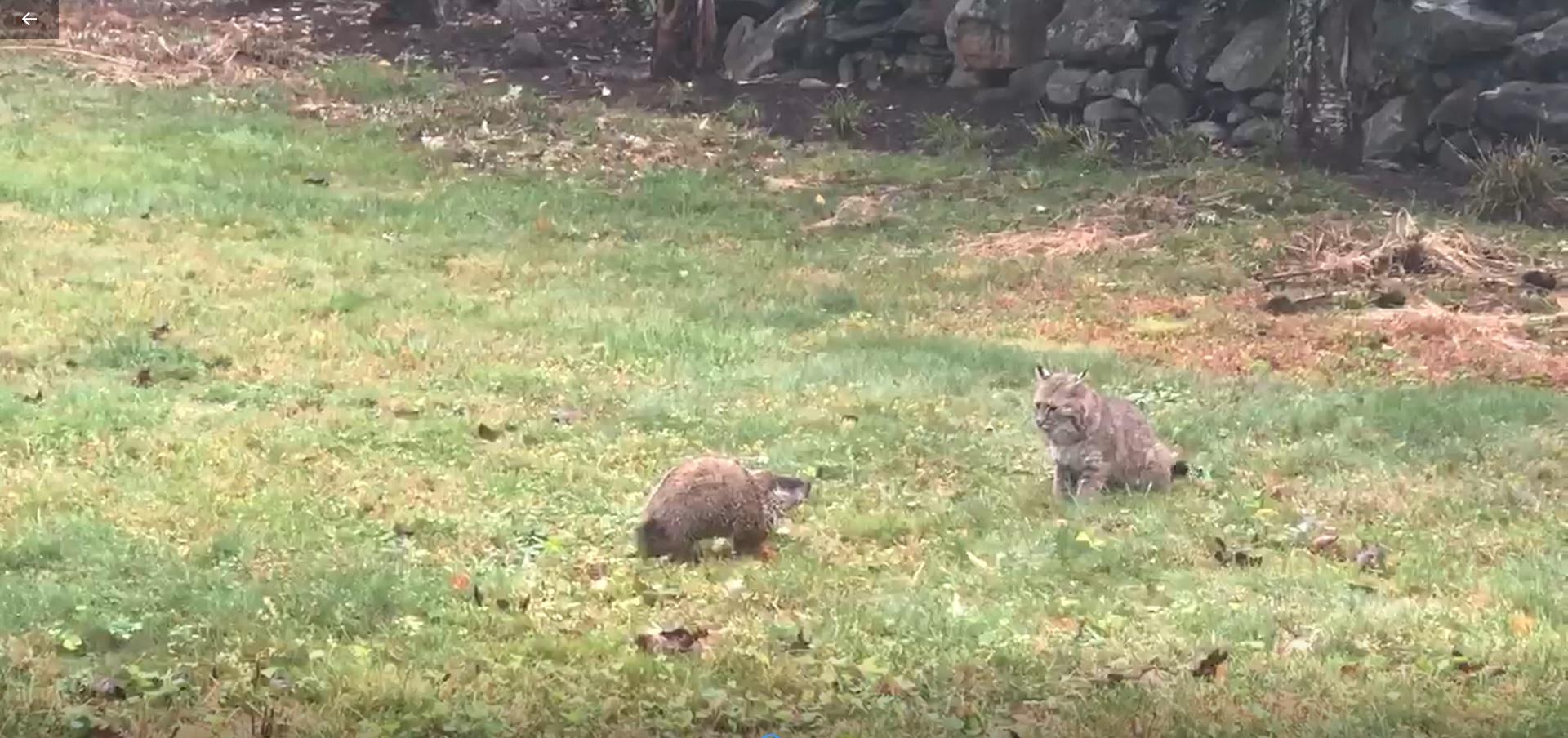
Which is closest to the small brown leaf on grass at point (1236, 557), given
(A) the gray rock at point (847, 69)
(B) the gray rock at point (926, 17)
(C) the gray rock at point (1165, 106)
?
(C) the gray rock at point (1165, 106)

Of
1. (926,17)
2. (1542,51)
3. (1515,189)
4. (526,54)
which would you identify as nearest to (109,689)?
(1515,189)

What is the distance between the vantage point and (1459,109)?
16547mm

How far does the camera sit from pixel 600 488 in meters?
7.12

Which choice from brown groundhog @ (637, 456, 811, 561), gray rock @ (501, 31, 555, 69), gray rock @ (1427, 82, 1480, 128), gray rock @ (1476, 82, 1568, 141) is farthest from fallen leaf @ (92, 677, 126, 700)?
gray rock @ (501, 31, 555, 69)

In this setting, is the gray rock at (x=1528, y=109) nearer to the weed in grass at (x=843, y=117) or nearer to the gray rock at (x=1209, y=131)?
the gray rock at (x=1209, y=131)

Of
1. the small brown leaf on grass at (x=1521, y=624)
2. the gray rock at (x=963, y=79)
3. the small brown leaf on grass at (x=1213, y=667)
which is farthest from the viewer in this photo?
the gray rock at (x=963, y=79)

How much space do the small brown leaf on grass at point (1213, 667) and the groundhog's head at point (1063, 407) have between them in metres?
2.10

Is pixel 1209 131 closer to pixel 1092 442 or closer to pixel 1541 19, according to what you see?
pixel 1541 19

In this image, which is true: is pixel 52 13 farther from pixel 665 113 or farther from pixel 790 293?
pixel 790 293

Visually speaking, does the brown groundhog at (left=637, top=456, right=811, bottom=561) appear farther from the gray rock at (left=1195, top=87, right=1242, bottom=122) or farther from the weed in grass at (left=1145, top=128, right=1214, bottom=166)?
the gray rock at (left=1195, top=87, right=1242, bottom=122)

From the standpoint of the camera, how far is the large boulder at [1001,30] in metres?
19.7

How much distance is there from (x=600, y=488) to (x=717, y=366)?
107 inches

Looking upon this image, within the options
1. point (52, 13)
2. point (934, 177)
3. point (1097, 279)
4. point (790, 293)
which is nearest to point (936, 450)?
point (790, 293)

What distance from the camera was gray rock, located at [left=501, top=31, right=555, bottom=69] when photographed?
71.5ft
